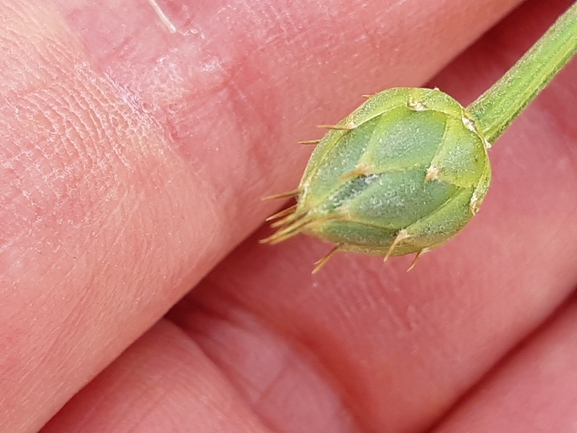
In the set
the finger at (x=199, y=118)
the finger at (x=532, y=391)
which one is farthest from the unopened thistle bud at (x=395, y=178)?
the finger at (x=532, y=391)

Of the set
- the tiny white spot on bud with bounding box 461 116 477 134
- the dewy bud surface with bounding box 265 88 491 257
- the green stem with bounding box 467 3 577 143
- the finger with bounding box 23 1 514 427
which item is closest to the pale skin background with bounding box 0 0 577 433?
the finger with bounding box 23 1 514 427

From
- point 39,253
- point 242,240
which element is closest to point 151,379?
point 242,240

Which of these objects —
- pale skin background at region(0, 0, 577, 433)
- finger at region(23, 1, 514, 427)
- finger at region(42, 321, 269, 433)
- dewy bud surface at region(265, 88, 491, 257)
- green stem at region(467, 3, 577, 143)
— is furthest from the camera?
finger at region(42, 321, 269, 433)

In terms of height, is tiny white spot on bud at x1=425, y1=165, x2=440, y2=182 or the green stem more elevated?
tiny white spot on bud at x1=425, y1=165, x2=440, y2=182

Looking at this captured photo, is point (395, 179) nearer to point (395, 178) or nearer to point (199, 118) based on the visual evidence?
point (395, 178)

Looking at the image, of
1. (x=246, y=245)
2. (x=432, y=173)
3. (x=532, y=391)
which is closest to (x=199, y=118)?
(x=246, y=245)

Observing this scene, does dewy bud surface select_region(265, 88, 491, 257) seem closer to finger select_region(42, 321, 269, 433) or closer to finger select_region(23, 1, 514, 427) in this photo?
finger select_region(23, 1, 514, 427)

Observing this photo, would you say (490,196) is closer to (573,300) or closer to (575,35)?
(573,300)
